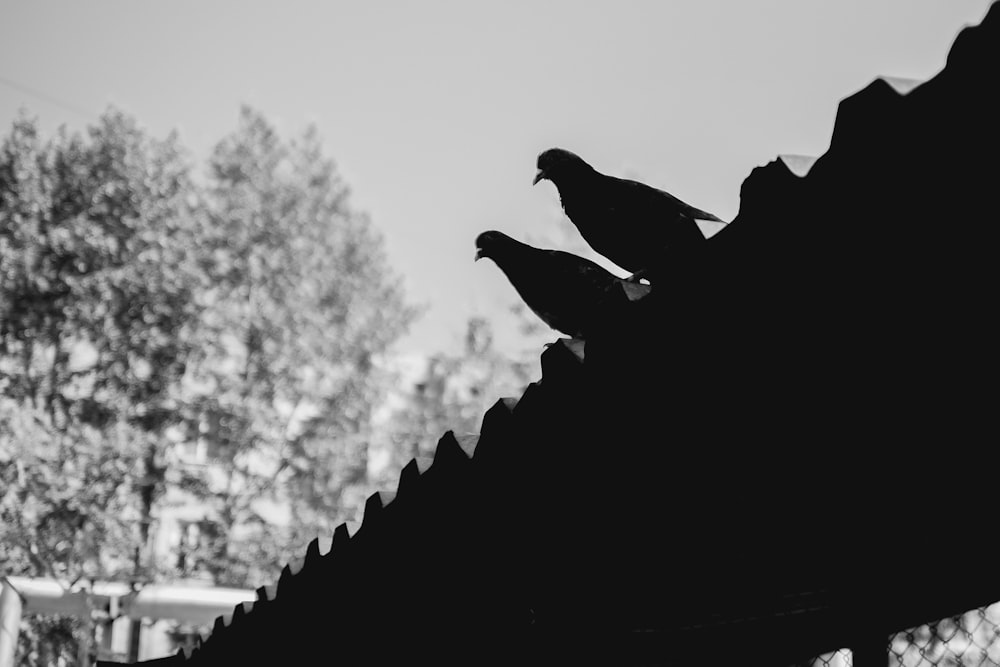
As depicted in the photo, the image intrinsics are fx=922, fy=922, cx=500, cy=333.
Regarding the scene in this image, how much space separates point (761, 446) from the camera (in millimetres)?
1724

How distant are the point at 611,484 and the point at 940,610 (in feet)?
2.78

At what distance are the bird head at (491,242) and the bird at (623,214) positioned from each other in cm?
Result: 21

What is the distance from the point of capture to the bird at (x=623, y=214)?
1.91 metres

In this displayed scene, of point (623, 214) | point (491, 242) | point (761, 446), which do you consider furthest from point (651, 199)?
point (491, 242)

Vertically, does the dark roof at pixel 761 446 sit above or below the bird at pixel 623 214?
below

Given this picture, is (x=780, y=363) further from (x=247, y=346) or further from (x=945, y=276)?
(x=247, y=346)

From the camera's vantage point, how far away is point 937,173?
3.61 ft

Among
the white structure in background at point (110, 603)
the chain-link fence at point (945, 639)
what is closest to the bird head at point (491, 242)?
the chain-link fence at point (945, 639)

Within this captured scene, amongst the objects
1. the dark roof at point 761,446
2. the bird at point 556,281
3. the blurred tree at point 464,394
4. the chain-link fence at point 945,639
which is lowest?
the chain-link fence at point 945,639

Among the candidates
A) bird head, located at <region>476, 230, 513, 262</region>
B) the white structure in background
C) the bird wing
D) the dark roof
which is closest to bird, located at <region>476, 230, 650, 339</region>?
bird head, located at <region>476, 230, 513, 262</region>

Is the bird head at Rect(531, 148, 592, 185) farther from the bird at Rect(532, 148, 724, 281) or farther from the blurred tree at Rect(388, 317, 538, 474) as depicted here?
the blurred tree at Rect(388, 317, 538, 474)

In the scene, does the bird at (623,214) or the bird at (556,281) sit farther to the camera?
the bird at (556,281)

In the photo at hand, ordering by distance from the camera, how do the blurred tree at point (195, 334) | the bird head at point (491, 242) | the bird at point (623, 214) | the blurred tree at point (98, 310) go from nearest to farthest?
the bird at point (623, 214) < the bird head at point (491, 242) < the blurred tree at point (98, 310) < the blurred tree at point (195, 334)

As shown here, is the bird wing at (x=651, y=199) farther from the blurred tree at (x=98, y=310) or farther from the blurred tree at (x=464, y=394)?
the blurred tree at (x=98, y=310)
